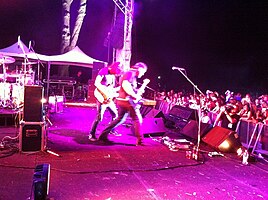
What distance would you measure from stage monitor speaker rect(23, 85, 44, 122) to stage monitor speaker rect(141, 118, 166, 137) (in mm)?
3194

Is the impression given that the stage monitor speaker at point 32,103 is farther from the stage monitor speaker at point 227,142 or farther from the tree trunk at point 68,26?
the tree trunk at point 68,26

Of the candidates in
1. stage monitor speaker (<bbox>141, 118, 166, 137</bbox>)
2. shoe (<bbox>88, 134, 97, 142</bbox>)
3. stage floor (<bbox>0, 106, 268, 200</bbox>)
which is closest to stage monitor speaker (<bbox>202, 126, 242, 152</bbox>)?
stage floor (<bbox>0, 106, 268, 200</bbox>)

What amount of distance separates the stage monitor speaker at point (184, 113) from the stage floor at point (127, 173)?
8.09 feet

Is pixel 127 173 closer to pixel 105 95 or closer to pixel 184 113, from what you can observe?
pixel 105 95

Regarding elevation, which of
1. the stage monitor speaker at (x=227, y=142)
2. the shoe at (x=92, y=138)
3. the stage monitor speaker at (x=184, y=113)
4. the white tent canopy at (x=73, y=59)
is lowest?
the shoe at (x=92, y=138)

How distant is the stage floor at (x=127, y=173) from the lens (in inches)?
167

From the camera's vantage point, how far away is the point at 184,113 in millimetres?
10219

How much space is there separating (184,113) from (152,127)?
6.81ft

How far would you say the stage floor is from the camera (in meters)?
4.24

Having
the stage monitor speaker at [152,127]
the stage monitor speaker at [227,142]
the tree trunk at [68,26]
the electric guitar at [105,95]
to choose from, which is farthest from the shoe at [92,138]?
the tree trunk at [68,26]

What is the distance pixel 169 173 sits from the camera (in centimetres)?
523

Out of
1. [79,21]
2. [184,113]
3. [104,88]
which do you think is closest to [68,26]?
[79,21]

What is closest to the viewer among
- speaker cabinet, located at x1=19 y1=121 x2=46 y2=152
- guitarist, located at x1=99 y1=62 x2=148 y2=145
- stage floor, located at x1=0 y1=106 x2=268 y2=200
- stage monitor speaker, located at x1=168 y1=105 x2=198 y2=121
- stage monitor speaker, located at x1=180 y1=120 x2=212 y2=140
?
stage floor, located at x1=0 y1=106 x2=268 y2=200

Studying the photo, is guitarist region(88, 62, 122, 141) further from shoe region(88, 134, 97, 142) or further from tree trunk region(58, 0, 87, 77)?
tree trunk region(58, 0, 87, 77)
